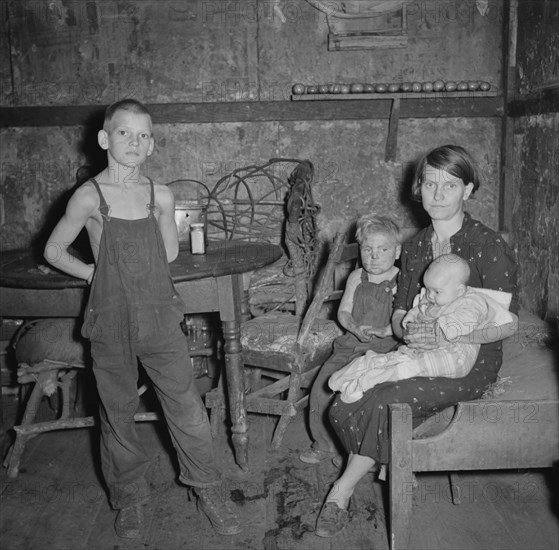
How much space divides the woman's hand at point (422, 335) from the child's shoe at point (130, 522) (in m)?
1.44

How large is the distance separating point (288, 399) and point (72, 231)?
158cm

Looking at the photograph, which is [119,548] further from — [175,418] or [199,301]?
[199,301]

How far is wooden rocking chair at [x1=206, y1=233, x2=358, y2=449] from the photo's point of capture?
3.59 meters

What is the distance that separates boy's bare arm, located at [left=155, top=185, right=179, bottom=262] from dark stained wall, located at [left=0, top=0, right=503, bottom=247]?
7.25ft

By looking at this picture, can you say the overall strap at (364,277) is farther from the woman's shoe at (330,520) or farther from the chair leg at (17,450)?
the chair leg at (17,450)

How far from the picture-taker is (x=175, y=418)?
2869 mm

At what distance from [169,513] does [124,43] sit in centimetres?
346

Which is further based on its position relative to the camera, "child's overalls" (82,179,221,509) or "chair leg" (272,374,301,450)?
"chair leg" (272,374,301,450)

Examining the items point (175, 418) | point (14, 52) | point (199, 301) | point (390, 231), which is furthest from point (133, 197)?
point (14, 52)

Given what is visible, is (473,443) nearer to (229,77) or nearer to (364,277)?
(364,277)

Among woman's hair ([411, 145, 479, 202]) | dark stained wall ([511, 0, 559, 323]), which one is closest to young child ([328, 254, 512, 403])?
woman's hair ([411, 145, 479, 202])

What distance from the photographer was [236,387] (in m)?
3.34

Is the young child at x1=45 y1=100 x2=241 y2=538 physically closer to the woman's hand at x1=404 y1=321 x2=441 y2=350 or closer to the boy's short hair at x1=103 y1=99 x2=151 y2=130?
the boy's short hair at x1=103 y1=99 x2=151 y2=130

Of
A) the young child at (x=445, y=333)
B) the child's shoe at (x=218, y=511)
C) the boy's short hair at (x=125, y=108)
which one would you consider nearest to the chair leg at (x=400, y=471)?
the young child at (x=445, y=333)
